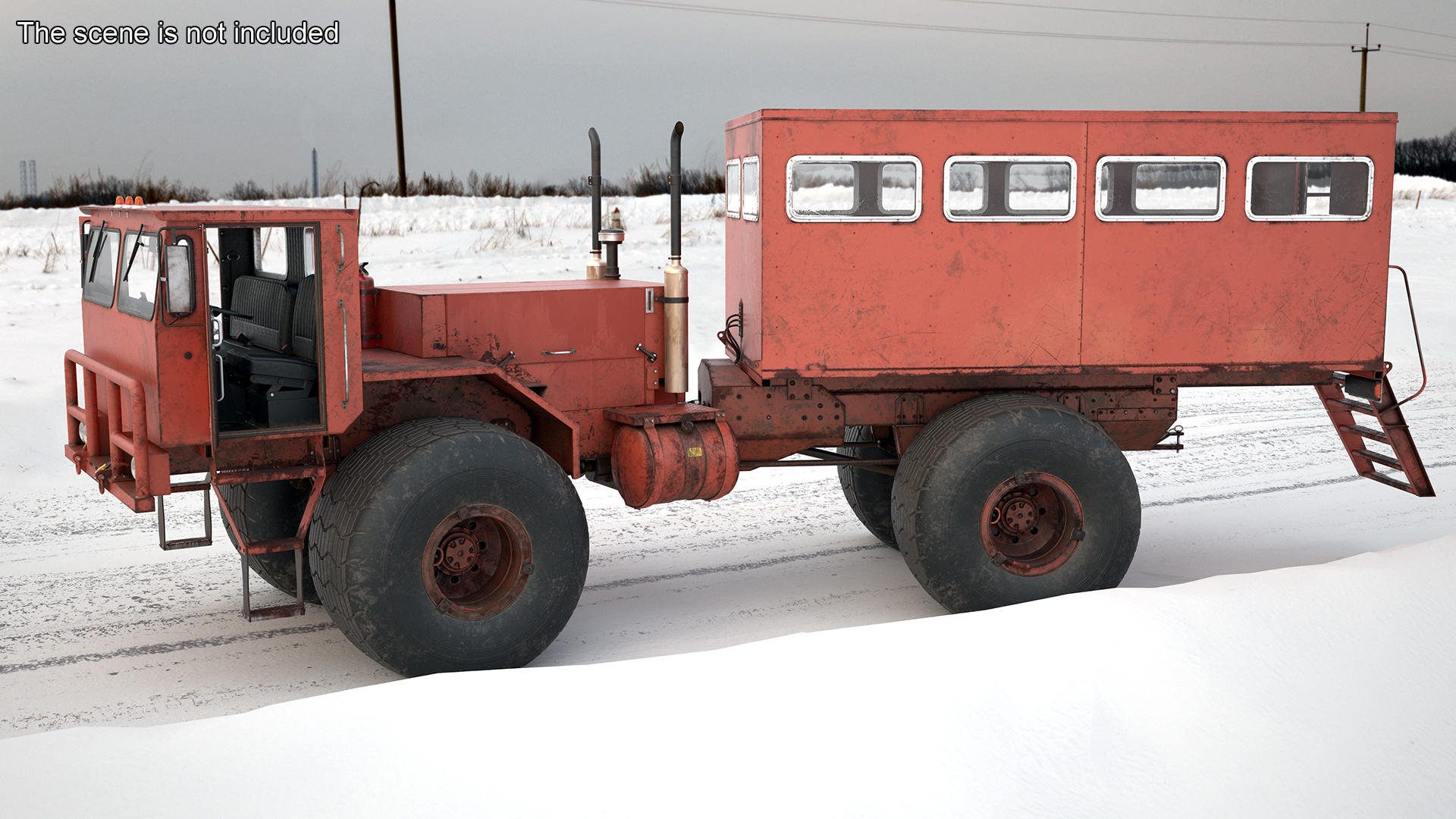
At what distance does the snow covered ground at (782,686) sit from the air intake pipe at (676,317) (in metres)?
1.46

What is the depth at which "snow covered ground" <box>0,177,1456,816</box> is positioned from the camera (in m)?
5.02

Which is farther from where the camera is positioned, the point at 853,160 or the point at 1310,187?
the point at 1310,187

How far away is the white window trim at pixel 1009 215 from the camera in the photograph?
7762mm

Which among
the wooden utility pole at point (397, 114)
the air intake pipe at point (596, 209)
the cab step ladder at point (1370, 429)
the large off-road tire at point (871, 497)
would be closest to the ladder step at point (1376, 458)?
the cab step ladder at point (1370, 429)

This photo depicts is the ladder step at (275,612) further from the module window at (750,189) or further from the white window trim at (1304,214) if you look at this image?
the white window trim at (1304,214)

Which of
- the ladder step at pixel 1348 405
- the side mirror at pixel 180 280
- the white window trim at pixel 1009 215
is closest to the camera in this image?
the side mirror at pixel 180 280

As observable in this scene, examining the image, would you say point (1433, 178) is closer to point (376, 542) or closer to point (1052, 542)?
point (1052, 542)

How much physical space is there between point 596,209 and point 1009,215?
293cm

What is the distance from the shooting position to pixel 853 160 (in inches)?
302

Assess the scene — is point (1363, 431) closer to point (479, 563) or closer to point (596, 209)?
point (596, 209)

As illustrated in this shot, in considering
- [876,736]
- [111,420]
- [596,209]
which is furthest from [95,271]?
[876,736]

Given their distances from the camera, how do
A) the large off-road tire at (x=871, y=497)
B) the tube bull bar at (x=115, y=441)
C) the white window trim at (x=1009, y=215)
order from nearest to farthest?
the tube bull bar at (x=115, y=441) < the white window trim at (x=1009, y=215) < the large off-road tire at (x=871, y=497)

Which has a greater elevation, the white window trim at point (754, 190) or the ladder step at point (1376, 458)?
the white window trim at point (754, 190)

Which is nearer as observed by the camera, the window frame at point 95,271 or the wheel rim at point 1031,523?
the window frame at point 95,271
